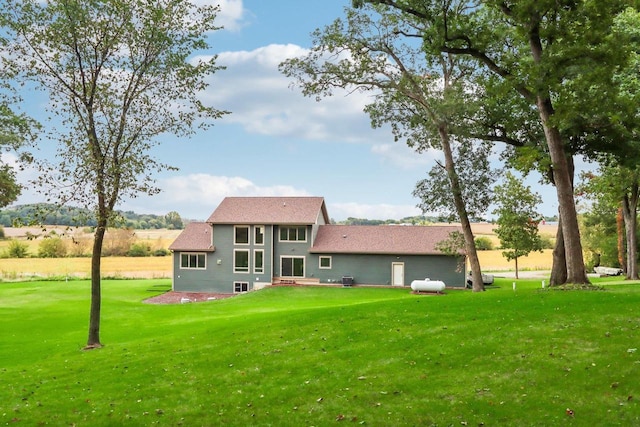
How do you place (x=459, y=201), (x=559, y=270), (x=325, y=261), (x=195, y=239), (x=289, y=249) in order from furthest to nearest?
(x=195, y=239) < (x=289, y=249) < (x=325, y=261) < (x=459, y=201) < (x=559, y=270)

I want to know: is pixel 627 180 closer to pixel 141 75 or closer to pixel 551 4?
pixel 551 4

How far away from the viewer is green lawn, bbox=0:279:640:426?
9844mm

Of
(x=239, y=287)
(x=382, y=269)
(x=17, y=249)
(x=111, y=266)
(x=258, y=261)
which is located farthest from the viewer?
(x=17, y=249)

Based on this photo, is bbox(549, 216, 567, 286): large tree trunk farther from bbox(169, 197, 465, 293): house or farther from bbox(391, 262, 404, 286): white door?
bbox(391, 262, 404, 286): white door

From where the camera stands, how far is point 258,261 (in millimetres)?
48688

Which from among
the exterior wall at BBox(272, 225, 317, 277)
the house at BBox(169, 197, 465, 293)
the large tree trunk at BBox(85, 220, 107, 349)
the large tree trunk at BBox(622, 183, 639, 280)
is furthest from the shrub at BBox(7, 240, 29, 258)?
the large tree trunk at BBox(622, 183, 639, 280)

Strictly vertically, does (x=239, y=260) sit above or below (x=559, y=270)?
above

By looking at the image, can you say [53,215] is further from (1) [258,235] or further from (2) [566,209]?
(1) [258,235]

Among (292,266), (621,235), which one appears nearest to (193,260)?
(292,266)

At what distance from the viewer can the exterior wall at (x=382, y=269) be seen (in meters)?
45.1

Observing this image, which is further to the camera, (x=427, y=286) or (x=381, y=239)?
(x=381, y=239)

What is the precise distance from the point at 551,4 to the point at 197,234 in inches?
1541

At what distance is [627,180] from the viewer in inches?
1446

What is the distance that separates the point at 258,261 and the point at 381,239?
35.7 ft
